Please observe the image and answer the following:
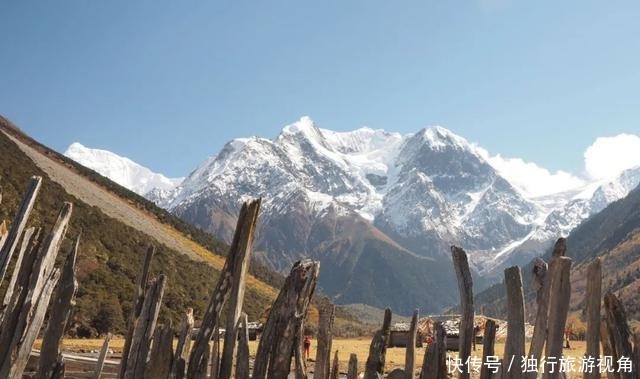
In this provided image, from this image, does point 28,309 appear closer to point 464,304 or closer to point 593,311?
point 464,304

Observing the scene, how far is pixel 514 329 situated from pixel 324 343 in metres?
2.14

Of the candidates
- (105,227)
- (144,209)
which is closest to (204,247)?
(144,209)

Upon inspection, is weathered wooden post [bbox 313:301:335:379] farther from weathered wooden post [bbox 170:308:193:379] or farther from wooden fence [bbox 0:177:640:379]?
weathered wooden post [bbox 170:308:193:379]

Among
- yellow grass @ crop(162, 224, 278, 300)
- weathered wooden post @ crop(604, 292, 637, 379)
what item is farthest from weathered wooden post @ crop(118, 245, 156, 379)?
yellow grass @ crop(162, 224, 278, 300)

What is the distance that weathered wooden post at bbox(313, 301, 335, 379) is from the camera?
21.0 ft

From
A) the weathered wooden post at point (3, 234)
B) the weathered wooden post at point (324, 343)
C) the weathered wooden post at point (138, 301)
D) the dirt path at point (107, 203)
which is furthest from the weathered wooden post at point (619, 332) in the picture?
the dirt path at point (107, 203)

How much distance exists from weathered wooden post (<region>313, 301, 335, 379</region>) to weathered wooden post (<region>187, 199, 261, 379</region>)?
1.38 meters

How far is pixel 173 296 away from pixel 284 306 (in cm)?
3198

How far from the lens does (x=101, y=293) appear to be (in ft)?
99.0

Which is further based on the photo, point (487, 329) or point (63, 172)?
point (63, 172)

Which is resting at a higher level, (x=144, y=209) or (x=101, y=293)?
(x=144, y=209)

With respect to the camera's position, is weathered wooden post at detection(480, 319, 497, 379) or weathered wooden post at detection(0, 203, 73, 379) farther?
weathered wooden post at detection(480, 319, 497, 379)

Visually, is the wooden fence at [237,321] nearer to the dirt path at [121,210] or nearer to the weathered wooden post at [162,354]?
the weathered wooden post at [162,354]

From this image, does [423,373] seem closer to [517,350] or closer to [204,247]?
[517,350]
